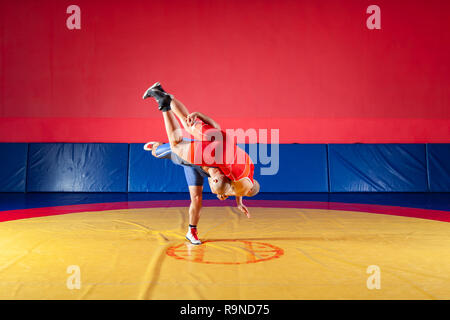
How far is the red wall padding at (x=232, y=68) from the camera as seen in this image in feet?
29.1

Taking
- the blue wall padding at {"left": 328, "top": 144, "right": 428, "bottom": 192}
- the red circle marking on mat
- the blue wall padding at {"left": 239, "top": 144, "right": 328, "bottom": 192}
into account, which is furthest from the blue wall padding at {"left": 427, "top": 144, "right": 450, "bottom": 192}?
the red circle marking on mat

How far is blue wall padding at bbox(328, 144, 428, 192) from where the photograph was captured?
853 centimetres

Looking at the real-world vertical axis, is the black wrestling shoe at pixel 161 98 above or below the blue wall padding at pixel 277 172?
above

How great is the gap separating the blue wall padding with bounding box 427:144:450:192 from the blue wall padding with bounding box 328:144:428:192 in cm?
13

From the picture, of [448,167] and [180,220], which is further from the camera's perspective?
[448,167]

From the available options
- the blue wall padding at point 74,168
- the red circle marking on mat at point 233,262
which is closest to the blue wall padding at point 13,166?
the blue wall padding at point 74,168

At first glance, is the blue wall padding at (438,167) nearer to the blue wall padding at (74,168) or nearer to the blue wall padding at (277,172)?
the blue wall padding at (277,172)

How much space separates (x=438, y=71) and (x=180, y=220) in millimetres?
7532

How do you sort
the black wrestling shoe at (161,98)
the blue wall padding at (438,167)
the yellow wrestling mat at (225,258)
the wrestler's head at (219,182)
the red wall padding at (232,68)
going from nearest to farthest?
the yellow wrestling mat at (225,258), the wrestler's head at (219,182), the black wrestling shoe at (161,98), the blue wall padding at (438,167), the red wall padding at (232,68)

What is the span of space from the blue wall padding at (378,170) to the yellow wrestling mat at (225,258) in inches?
141

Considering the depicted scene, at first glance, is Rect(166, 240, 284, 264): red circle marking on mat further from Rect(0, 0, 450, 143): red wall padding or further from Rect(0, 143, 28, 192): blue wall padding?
Rect(0, 143, 28, 192): blue wall padding
